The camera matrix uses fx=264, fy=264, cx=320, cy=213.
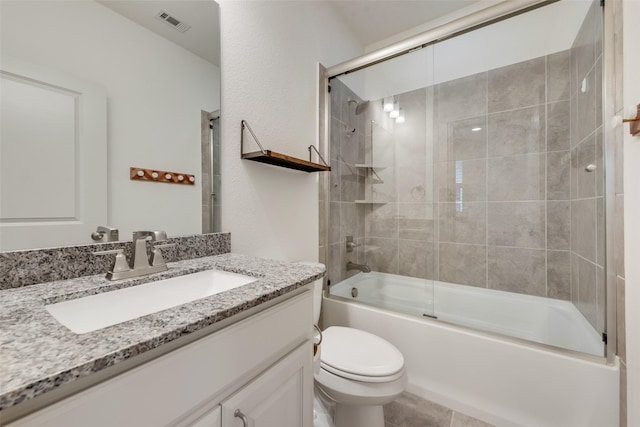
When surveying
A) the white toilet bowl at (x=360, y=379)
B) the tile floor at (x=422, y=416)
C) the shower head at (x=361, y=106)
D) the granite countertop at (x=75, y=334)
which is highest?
the shower head at (x=361, y=106)

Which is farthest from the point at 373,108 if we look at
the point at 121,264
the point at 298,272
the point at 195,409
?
the point at 195,409

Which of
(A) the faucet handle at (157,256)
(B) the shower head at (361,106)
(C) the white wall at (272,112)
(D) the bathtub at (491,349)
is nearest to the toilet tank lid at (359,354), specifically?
(D) the bathtub at (491,349)

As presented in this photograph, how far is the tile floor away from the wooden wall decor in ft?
4.92

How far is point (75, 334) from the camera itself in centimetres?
44

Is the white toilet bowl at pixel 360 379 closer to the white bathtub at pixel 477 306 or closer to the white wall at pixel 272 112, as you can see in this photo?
the white bathtub at pixel 477 306

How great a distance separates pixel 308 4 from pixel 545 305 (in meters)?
2.46

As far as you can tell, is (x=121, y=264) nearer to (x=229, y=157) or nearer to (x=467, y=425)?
(x=229, y=157)

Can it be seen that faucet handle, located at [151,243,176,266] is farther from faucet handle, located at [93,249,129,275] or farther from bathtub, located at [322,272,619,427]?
bathtub, located at [322,272,619,427]

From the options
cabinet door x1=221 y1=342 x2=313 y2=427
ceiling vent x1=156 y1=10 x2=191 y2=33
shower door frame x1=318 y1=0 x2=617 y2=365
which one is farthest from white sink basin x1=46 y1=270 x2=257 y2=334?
shower door frame x1=318 y1=0 x2=617 y2=365

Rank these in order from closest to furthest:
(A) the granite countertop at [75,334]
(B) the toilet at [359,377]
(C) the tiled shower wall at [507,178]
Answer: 1. (A) the granite countertop at [75,334]
2. (B) the toilet at [359,377]
3. (C) the tiled shower wall at [507,178]

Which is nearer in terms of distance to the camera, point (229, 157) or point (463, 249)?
point (229, 157)

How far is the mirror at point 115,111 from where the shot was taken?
27.4 inches

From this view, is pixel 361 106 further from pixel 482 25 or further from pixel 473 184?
pixel 473 184

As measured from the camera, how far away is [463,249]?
80.0 inches
